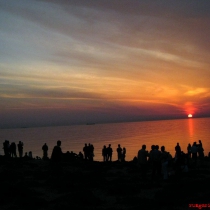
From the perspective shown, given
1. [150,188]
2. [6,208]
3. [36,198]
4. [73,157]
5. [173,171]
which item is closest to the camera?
[6,208]

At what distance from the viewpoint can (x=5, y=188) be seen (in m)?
13.7

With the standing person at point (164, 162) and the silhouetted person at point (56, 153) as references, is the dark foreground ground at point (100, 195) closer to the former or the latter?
the standing person at point (164, 162)

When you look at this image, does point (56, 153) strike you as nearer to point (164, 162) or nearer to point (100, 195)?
point (100, 195)

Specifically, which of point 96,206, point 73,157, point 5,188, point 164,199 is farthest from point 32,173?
point 73,157

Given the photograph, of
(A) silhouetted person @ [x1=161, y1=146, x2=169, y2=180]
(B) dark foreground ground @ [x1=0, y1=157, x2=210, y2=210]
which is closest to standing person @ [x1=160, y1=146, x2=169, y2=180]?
(A) silhouetted person @ [x1=161, y1=146, x2=169, y2=180]

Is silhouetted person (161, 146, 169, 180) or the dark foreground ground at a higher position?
silhouetted person (161, 146, 169, 180)

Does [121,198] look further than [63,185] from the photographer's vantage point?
No

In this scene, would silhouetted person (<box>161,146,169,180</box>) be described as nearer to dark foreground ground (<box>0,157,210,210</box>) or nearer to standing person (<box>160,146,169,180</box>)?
standing person (<box>160,146,169,180</box>)

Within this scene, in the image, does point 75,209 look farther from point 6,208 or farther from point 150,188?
point 150,188

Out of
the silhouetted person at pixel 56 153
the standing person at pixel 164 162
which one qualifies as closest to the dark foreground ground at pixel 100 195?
the standing person at pixel 164 162

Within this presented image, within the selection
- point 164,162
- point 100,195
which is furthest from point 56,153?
point 164,162

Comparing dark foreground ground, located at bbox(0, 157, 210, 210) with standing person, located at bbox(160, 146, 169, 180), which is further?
standing person, located at bbox(160, 146, 169, 180)

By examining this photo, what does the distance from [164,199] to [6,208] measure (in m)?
6.22

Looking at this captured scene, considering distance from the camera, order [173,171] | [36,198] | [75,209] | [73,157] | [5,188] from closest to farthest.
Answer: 1. [75,209]
2. [36,198]
3. [5,188]
4. [173,171]
5. [73,157]
